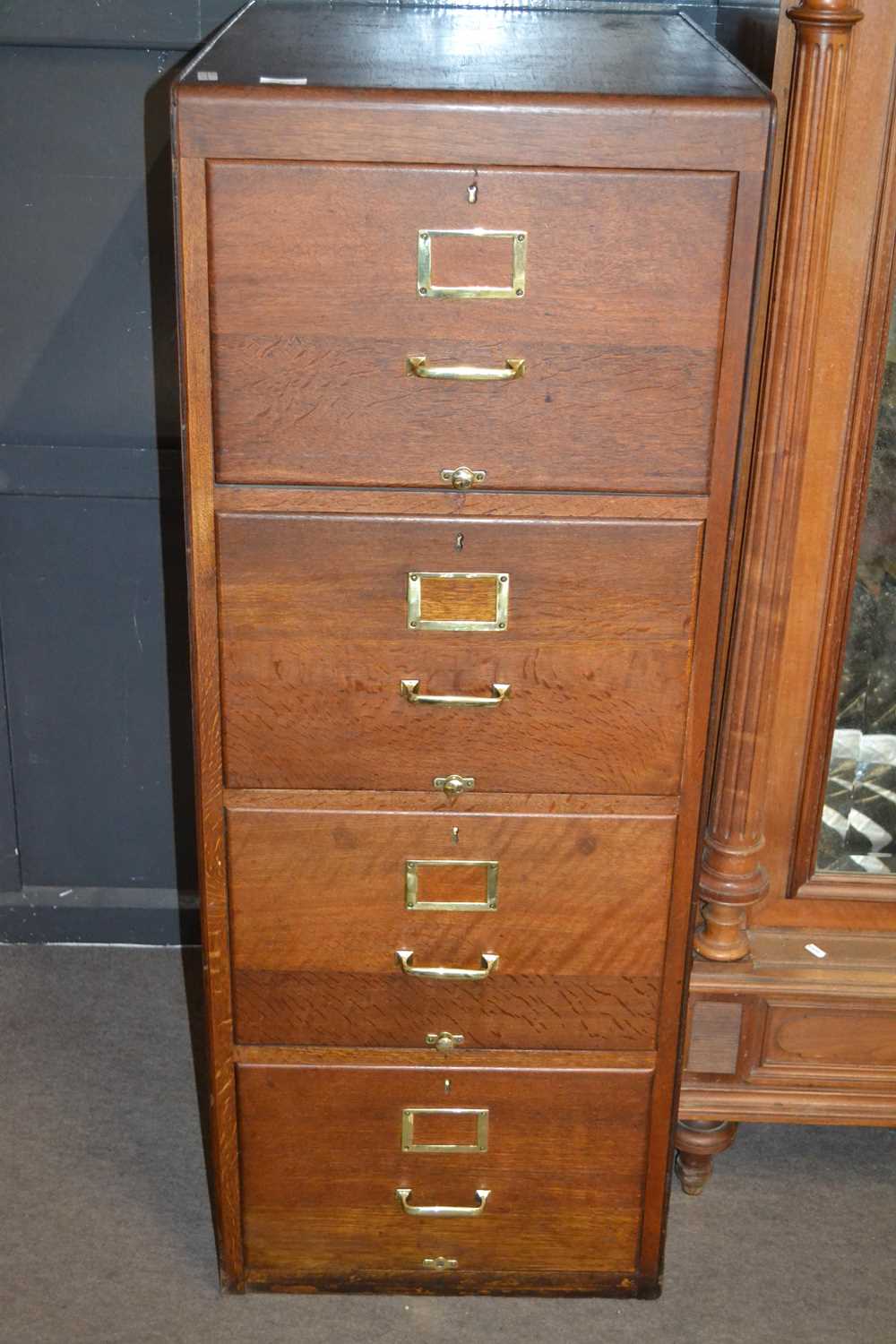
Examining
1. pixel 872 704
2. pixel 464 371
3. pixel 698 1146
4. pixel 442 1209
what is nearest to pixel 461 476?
pixel 464 371

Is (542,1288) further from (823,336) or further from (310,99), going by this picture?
(310,99)

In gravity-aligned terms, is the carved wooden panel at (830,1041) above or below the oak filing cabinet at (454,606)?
below

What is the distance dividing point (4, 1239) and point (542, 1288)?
0.75 metres

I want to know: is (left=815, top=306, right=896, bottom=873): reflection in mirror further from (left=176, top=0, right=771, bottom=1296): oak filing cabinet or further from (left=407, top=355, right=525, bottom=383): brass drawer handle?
(left=407, top=355, right=525, bottom=383): brass drawer handle

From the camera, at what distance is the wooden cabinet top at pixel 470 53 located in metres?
1.47

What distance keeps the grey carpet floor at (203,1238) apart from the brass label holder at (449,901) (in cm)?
62

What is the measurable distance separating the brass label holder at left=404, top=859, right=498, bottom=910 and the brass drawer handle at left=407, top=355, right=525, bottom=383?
0.57 meters

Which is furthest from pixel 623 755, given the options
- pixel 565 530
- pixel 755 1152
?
pixel 755 1152

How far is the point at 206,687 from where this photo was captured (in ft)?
5.45

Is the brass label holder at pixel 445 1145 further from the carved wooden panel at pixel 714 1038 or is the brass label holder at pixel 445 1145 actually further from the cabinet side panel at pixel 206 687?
the carved wooden panel at pixel 714 1038

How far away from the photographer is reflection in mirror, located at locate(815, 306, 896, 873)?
184 centimetres

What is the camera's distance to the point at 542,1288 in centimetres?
199

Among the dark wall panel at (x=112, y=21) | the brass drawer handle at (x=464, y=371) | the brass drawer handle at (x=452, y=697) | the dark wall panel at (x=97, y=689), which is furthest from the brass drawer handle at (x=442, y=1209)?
the dark wall panel at (x=112, y=21)

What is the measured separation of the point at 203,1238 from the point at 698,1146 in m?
0.72
